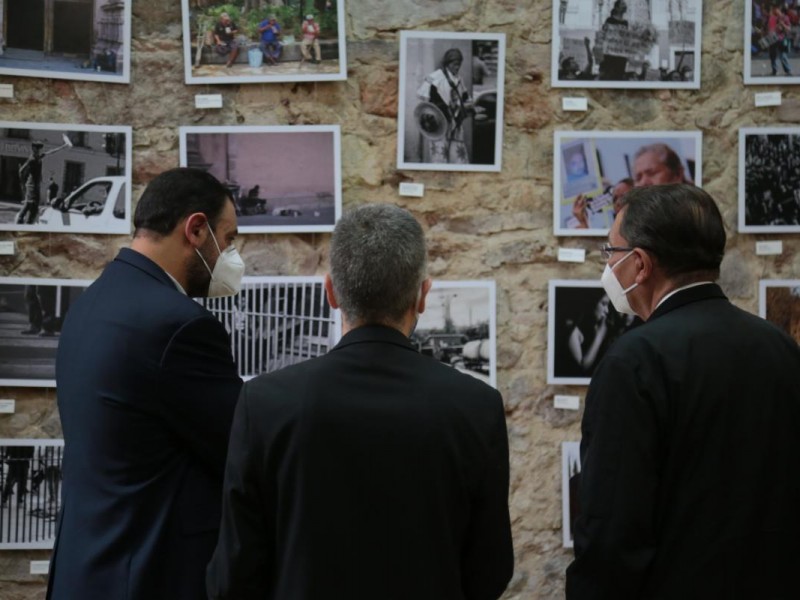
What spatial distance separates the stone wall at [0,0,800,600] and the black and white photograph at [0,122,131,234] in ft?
0.21

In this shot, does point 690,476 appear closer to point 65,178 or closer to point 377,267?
point 377,267

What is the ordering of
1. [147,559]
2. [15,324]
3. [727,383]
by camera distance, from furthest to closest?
[15,324], [147,559], [727,383]

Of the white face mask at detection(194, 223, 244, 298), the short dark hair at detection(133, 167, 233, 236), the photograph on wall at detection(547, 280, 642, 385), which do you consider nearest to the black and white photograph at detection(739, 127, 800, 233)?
the photograph on wall at detection(547, 280, 642, 385)

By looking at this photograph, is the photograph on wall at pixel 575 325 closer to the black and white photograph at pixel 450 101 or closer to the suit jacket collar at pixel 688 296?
the black and white photograph at pixel 450 101

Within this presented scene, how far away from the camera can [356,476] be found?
2.01 meters

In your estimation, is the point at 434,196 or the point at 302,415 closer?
the point at 302,415

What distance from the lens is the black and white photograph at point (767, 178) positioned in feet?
14.8

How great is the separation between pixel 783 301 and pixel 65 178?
335cm

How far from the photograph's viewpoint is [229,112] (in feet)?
14.5

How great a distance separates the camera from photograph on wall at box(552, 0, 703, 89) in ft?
14.6

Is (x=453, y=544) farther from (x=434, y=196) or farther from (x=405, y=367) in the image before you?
(x=434, y=196)

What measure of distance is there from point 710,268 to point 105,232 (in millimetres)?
2820

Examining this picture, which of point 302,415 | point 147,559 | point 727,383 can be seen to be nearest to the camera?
point 302,415

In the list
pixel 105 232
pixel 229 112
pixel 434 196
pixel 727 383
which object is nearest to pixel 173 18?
pixel 229 112
